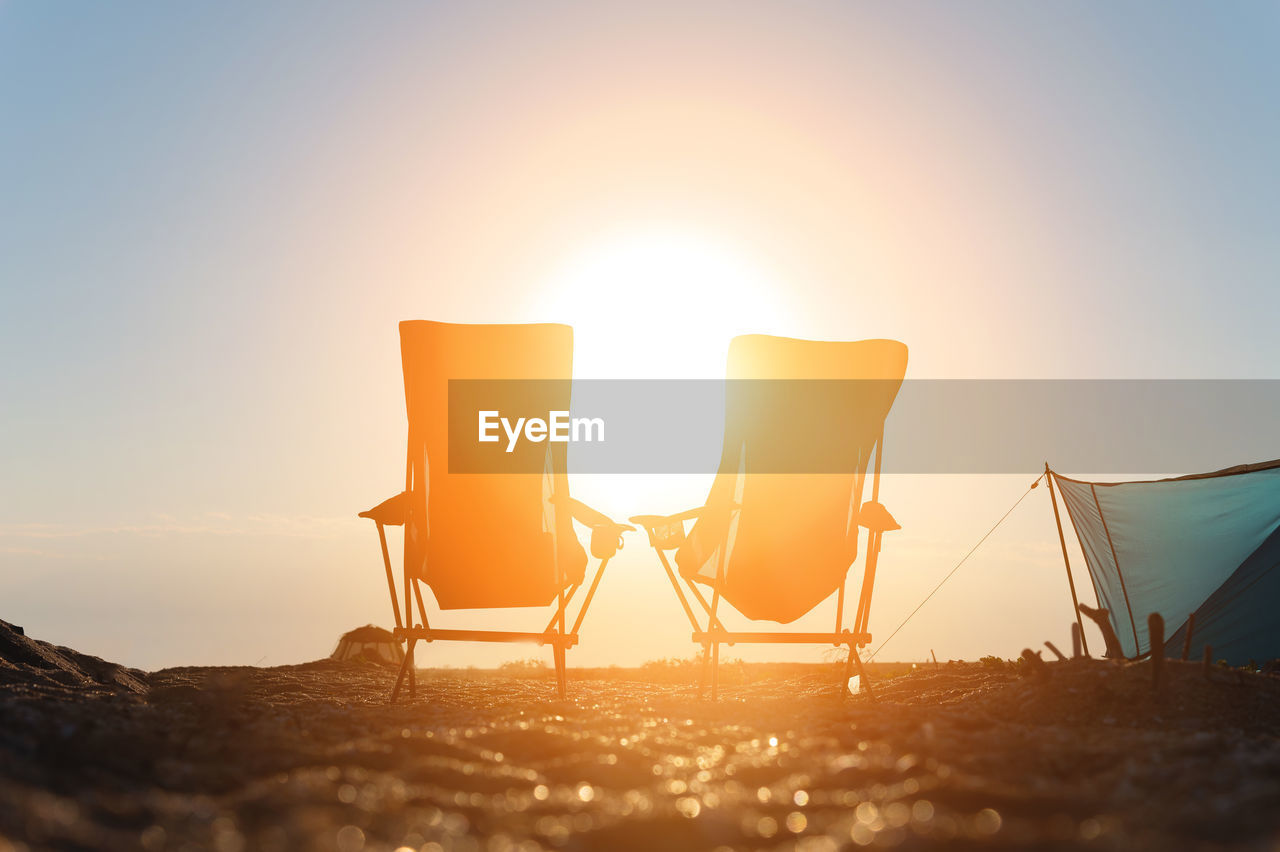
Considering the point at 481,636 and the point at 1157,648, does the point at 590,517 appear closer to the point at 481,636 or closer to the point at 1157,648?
the point at 481,636

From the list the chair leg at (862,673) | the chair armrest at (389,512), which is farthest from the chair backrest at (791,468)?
the chair armrest at (389,512)

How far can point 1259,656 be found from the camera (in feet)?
20.2

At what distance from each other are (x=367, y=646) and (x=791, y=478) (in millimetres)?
5476

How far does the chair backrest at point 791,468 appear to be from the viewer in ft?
12.8

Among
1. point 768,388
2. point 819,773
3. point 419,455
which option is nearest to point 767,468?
point 768,388

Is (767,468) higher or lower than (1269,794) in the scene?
higher

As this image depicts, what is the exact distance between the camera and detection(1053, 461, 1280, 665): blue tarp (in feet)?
20.7

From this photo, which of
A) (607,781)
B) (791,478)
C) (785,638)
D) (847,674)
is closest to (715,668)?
(785,638)

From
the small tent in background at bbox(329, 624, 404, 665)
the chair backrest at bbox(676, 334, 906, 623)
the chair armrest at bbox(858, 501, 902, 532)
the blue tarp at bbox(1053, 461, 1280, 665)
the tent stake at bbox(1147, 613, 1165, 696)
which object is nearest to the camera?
the tent stake at bbox(1147, 613, 1165, 696)

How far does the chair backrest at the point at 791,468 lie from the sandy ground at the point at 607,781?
130 cm

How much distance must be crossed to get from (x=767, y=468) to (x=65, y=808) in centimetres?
309

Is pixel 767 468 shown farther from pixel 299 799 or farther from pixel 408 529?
pixel 299 799

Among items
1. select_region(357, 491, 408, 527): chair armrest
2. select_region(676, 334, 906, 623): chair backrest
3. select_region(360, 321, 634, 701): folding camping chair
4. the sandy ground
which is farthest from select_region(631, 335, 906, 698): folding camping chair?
the sandy ground

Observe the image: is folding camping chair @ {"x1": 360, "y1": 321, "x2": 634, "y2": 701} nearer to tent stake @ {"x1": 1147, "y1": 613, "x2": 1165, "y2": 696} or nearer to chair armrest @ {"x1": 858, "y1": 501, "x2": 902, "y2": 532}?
chair armrest @ {"x1": 858, "y1": 501, "x2": 902, "y2": 532}
